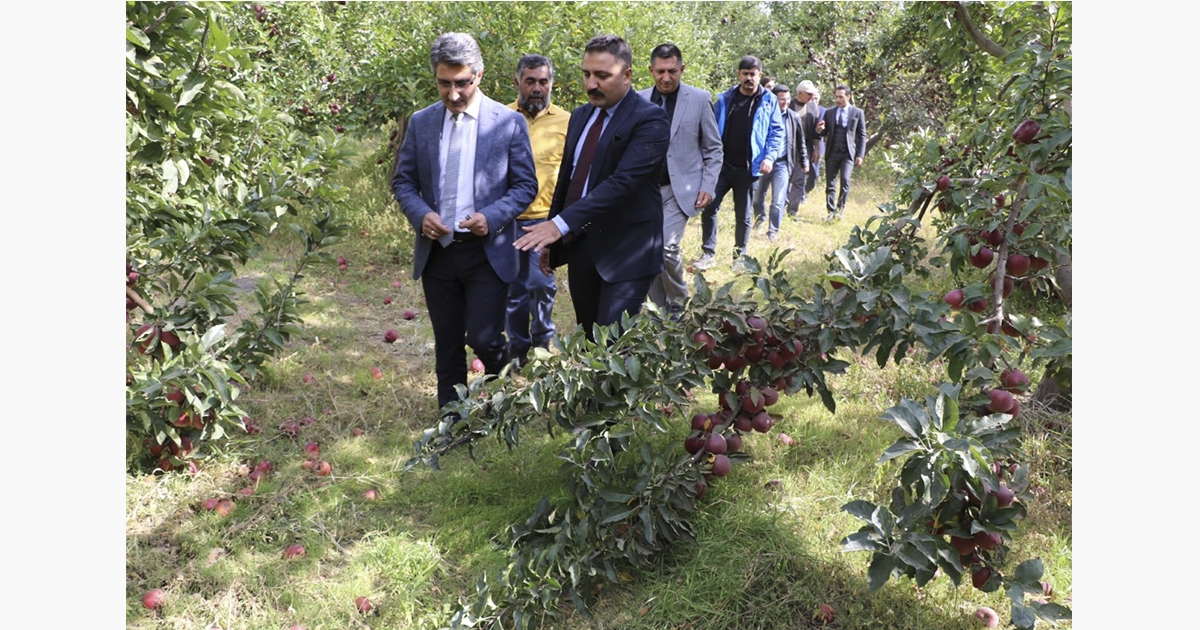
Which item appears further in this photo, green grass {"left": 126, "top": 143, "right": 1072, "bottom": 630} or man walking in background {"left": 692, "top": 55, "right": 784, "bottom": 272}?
man walking in background {"left": 692, "top": 55, "right": 784, "bottom": 272}

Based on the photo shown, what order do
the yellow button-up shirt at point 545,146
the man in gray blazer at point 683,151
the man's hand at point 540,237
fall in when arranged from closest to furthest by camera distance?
the man's hand at point 540,237 → the yellow button-up shirt at point 545,146 → the man in gray blazer at point 683,151

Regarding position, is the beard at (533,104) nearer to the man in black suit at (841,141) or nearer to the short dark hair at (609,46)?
the short dark hair at (609,46)

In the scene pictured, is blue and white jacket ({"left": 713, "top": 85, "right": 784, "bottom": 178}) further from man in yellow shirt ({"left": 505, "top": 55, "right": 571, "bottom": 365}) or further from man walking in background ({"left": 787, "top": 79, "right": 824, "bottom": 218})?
man walking in background ({"left": 787, "top": 79, "right": 824, "bottom": 218})

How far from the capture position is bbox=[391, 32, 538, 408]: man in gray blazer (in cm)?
363

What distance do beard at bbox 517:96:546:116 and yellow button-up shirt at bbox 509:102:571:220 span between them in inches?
1.2

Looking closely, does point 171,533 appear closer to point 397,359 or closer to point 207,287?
point 207,287

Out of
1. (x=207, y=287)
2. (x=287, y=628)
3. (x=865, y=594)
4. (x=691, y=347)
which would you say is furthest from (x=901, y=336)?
(x=207, y=287)

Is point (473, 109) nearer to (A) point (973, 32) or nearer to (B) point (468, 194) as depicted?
(B) point (468, 194)

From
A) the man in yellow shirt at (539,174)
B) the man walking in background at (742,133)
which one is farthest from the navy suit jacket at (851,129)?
the man in yellow shirt at (539,174)

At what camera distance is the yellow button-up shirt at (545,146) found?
4672mm

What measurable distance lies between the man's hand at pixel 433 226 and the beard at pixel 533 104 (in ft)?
4.16

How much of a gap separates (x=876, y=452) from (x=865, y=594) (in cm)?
104

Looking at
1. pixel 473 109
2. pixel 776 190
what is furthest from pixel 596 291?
pixel 776 190

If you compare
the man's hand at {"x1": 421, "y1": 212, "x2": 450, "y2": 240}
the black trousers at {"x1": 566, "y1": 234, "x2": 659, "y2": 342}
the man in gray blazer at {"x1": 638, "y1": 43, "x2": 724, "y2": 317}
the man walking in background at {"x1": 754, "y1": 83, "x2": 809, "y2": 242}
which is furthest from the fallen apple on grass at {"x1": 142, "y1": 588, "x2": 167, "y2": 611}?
the man walking in background at {"x1": 754, "y1": 83, "x2": 809, "y2": 242}
